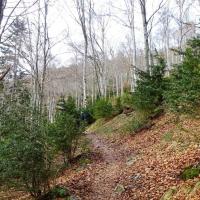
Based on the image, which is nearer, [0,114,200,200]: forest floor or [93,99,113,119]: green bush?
[0,114,200,200]: forest floor

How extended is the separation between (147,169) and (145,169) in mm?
90

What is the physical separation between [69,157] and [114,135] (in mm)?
5114

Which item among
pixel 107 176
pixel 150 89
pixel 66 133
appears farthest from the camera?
pixel 150 89

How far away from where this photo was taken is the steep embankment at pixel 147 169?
290 inches

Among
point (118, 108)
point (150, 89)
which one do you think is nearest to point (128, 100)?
point (150, 89)

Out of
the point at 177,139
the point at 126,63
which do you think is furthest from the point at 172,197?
the point at 126,63

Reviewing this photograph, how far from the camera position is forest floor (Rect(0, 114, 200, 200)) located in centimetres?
733

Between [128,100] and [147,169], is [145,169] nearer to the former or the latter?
[147,169]

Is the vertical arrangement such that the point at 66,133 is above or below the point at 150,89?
below

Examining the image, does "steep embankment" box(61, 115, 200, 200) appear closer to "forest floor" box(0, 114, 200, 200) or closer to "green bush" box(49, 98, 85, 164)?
"forest floor" box(0, 114, 200, 200)

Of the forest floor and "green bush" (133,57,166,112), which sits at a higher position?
"green bush" (133,57,166,112)

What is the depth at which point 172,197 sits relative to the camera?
21.1 feet

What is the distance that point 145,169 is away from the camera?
9070 mm

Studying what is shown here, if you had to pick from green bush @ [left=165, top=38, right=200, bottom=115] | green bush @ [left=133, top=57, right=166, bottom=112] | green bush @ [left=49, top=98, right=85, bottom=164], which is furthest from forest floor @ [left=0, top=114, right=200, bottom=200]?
green bush @ [left=133, top=57, right=166, bottom=112]
